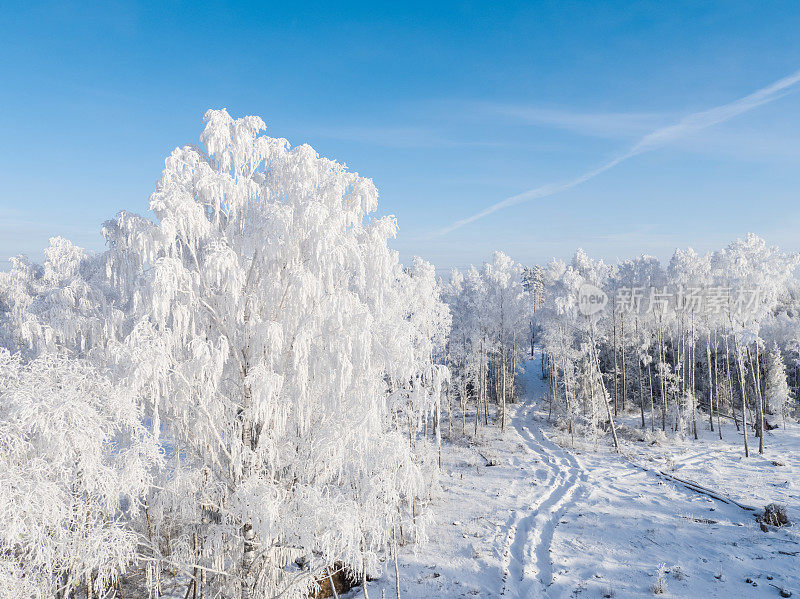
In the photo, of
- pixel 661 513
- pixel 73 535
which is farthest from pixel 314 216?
pixel 661 513

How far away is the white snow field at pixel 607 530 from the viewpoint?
37.9 ft

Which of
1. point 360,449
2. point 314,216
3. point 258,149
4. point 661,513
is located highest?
point 258,149

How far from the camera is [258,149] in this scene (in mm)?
9016

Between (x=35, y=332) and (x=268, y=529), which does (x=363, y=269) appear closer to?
(x=268, y=529)

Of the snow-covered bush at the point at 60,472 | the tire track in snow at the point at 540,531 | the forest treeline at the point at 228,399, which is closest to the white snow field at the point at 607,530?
the tire track in snow at the point at 540,531

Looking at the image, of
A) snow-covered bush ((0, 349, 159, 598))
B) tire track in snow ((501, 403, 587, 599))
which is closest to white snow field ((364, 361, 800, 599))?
tire track in snow ((501, 403, 587, 599))

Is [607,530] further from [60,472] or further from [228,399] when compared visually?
[60,472]

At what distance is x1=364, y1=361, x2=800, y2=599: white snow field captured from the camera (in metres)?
11.5

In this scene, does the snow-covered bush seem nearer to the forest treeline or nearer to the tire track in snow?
the forest treeline

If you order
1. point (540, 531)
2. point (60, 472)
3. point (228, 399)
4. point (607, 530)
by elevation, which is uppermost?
point (228, 399)

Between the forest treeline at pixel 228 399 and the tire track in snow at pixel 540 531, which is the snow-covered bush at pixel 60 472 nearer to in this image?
the forest treeline at pixel 228 399

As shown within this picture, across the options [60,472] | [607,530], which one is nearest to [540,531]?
[607,530]

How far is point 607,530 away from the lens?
14.9 metres

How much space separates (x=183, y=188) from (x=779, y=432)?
131 feet
